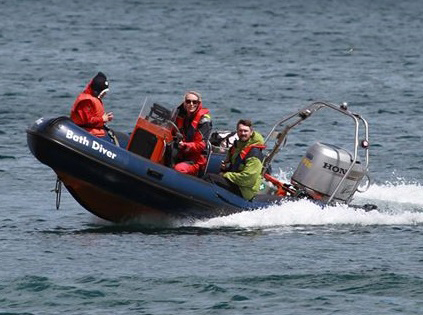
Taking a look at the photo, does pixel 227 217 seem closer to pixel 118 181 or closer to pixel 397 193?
pixel 118 181

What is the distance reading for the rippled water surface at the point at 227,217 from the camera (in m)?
12.8

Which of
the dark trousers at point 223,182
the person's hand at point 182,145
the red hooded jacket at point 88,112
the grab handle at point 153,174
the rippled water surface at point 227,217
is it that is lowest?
the rippled water surface at point 227,217

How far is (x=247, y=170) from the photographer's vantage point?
15.2 m

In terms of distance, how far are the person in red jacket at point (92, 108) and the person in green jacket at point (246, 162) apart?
152cm

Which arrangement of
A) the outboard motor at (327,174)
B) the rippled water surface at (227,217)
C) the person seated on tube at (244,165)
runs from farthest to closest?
the outboard motor at (327,174) → the person seated on tube at (244,165) → the rippled water surface at (227,217)

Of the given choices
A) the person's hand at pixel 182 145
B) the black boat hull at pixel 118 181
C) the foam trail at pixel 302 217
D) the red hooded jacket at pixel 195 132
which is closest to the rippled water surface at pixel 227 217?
the foam trail at pixel 302 217

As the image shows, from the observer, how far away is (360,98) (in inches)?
1122

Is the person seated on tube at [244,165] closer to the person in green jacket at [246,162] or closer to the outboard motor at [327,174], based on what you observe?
the person in green jacket at [246,162]

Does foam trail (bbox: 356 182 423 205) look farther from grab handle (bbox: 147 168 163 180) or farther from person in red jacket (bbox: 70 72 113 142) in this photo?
person in red jacket (bbox: 70 72 113 142)

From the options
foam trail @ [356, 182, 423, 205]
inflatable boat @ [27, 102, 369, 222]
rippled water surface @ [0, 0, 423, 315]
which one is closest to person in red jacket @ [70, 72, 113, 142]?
inflatable boat @ [27, 102, 369, 222]

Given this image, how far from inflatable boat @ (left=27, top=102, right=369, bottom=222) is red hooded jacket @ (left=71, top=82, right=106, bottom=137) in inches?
15.5

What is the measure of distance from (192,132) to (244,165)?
2.27ft

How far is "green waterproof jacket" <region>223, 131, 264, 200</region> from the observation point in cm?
1520

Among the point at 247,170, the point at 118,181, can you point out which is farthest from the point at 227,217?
the point at 118,181
